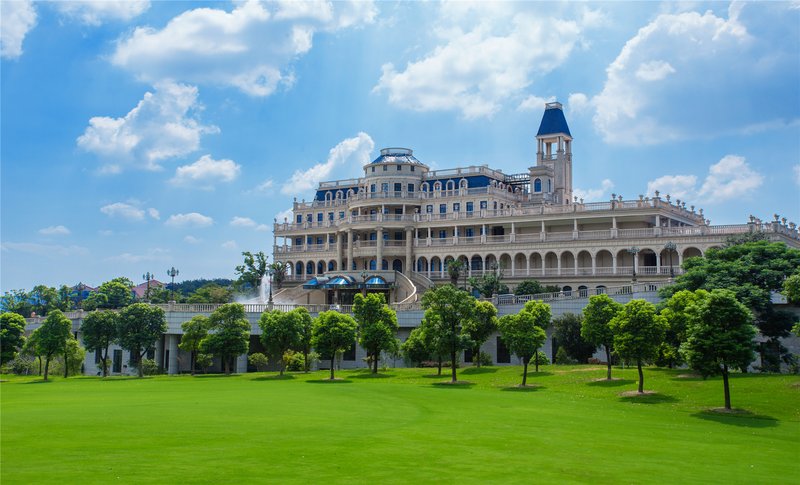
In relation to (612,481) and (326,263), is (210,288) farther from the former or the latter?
(612,481)

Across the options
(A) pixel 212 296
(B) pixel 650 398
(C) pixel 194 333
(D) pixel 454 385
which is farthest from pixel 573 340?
(A) pixel 212 296

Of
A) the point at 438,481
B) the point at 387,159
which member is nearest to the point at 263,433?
the point at 438,481

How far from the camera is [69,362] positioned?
218ft

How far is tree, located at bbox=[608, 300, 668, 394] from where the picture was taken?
135ft

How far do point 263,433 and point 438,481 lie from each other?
8.34 meters

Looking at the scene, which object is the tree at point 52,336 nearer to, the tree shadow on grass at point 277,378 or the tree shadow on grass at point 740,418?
the tree shadow on grass at point 277,378

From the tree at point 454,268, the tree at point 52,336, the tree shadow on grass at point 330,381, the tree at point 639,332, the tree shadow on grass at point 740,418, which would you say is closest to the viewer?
the tree shadow on grass at point 740,418

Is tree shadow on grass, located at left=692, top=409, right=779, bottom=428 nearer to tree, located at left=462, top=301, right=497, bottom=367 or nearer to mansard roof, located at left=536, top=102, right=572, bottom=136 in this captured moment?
tree, located at left=462, top=301, right=497, bottom=367

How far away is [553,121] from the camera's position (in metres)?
102

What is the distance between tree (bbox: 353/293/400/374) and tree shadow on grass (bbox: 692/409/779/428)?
2549cm

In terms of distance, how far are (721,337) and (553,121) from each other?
71022 millimetres

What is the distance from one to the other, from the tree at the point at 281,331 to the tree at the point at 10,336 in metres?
21.9

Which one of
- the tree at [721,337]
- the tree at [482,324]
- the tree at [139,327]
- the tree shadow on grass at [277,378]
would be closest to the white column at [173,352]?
the tree at [139,327]

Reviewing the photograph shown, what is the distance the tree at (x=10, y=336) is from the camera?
206 ft
